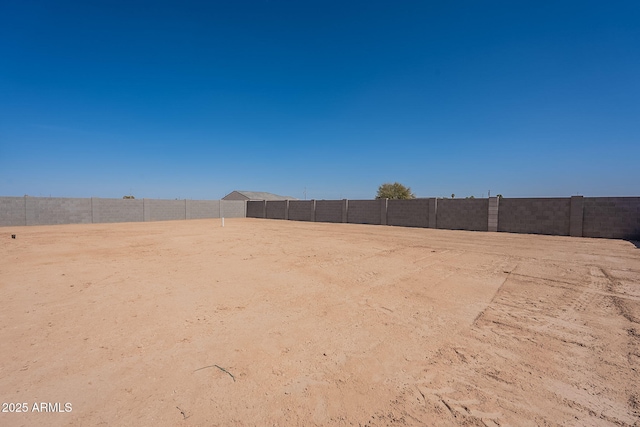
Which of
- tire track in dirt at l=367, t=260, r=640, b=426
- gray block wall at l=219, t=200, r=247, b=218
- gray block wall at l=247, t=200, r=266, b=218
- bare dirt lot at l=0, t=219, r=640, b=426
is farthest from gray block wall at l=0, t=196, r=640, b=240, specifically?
tire track in dirt at l=367, t=260, r=640, b=426

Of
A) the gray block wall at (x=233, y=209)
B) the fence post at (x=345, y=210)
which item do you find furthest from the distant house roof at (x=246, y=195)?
the fence post at (x=345, y=210)

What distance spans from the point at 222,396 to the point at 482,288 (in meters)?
4.83

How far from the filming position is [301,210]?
27.3 meters

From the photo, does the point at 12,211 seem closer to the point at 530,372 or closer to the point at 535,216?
the point at 530,372

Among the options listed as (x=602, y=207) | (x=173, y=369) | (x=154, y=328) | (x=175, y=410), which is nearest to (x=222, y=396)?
(x=175, y=410)

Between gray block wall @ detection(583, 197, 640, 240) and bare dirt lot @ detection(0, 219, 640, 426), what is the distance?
994cm

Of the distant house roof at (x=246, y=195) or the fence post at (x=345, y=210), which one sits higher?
the distant house roof at (x=246, y=195)

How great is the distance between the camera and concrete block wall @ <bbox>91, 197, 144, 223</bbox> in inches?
900

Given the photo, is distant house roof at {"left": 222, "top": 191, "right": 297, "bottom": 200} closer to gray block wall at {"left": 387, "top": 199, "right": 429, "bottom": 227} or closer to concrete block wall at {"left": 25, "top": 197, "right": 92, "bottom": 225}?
concrete block wall at {"left": 25, "top": 197, "right": 92, "bottom": 225}

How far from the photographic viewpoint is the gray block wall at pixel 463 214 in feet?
54.0

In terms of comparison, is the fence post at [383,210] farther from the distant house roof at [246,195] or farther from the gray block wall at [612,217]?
the distant house roof at [246,195]

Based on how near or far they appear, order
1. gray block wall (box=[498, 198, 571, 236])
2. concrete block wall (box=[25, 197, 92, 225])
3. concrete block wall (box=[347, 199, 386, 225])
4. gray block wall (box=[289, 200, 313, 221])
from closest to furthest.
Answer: gray block wall (box=[498, 198, 571, 236]), concrete block wall (box=[25, 197, 92, 225]), concrete block wall (box=[347, 199, 386, 225]), gray block wall (box=[289, 200, 313, 221])

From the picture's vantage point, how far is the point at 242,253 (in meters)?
8.74

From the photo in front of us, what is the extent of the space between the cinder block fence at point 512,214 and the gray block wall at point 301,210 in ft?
9.80
